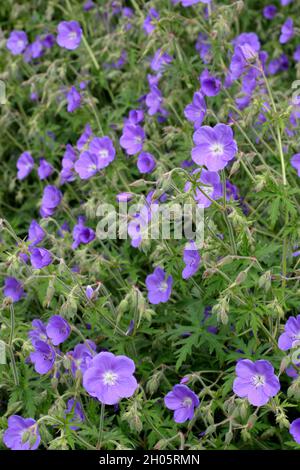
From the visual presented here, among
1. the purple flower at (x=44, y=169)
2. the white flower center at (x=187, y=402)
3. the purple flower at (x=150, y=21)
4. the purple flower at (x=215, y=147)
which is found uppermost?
the purple flower at (x=215, y=147)

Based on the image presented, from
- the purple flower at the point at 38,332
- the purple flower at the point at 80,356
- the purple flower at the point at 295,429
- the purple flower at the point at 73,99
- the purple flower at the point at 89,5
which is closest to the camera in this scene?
the purple flower at the point at 295,429

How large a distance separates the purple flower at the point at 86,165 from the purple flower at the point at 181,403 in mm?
1149

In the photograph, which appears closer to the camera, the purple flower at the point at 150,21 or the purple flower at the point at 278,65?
the purple flower at the point at 150,21

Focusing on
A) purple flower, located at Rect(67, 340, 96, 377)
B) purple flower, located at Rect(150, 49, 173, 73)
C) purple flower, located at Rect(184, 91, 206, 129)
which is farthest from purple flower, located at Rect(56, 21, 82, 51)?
purple flower, located at Rect(67, 340, 96, 377)

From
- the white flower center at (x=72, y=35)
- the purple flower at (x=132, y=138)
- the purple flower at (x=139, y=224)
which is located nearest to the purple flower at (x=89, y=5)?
the white flower center at (x=72, y=35)

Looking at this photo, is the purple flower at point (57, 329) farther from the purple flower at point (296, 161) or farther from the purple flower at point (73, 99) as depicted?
the purple flower at point (73, 99)

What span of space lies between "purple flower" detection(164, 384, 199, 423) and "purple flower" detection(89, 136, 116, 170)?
113 centimetres

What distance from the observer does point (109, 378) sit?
252 cm

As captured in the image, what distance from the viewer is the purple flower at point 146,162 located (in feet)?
11.4

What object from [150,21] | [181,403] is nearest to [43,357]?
[181,403]

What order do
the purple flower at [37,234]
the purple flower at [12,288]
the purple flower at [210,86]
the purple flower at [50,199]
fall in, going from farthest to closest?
1. the purple flower at [50,199]
2. the purple flower at [210,86]
3. the purple flower at [12,288]
4. the purple flower at [37,234]

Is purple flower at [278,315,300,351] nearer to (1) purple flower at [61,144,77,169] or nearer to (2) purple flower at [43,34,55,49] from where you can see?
(1) purple flower at [61,144,77,169]
